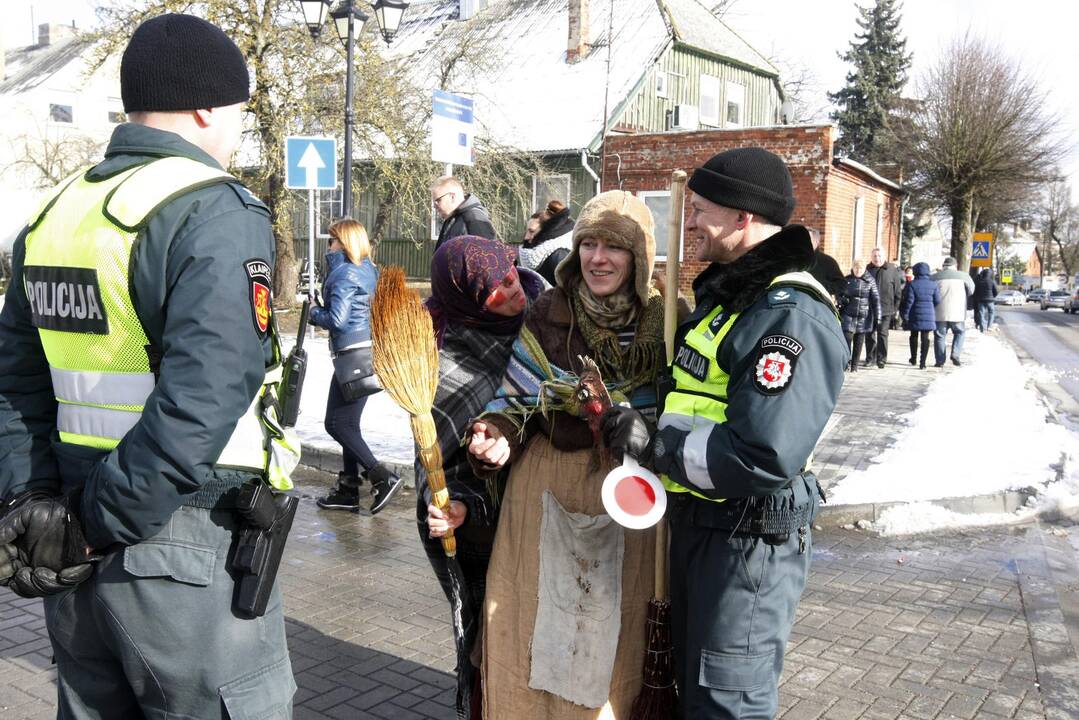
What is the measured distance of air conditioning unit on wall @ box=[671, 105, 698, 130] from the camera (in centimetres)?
2917

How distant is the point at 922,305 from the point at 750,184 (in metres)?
14.5

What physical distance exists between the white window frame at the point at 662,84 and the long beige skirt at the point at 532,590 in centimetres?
2818

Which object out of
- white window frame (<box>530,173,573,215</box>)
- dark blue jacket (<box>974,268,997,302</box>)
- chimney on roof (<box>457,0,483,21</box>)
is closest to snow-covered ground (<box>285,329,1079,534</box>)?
dark blue jacket (<box>974,268,997,302</box>)

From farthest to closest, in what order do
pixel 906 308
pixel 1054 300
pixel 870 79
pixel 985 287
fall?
pixel 1054 300 < pixel 870 79 < pixel 985 287 < pixel 906 308

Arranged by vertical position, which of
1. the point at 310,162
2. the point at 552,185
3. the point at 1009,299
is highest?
the point at 552,185

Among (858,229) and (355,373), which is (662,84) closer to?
(858,229)

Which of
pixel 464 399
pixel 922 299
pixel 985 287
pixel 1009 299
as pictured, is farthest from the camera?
pixel 1009 299

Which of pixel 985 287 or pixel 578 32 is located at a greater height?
pixel 578 32

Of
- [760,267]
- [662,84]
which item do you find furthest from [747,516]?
[662,84]

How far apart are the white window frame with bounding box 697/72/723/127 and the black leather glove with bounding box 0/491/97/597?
103ft

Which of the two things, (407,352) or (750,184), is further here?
(407,352)

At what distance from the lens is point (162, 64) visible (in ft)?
6.97

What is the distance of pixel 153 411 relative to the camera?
1.92 meters

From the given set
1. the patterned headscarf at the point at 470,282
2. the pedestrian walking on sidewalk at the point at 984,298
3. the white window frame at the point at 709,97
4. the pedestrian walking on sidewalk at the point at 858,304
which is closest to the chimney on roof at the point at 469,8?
the white window frame at the point at 709,97
